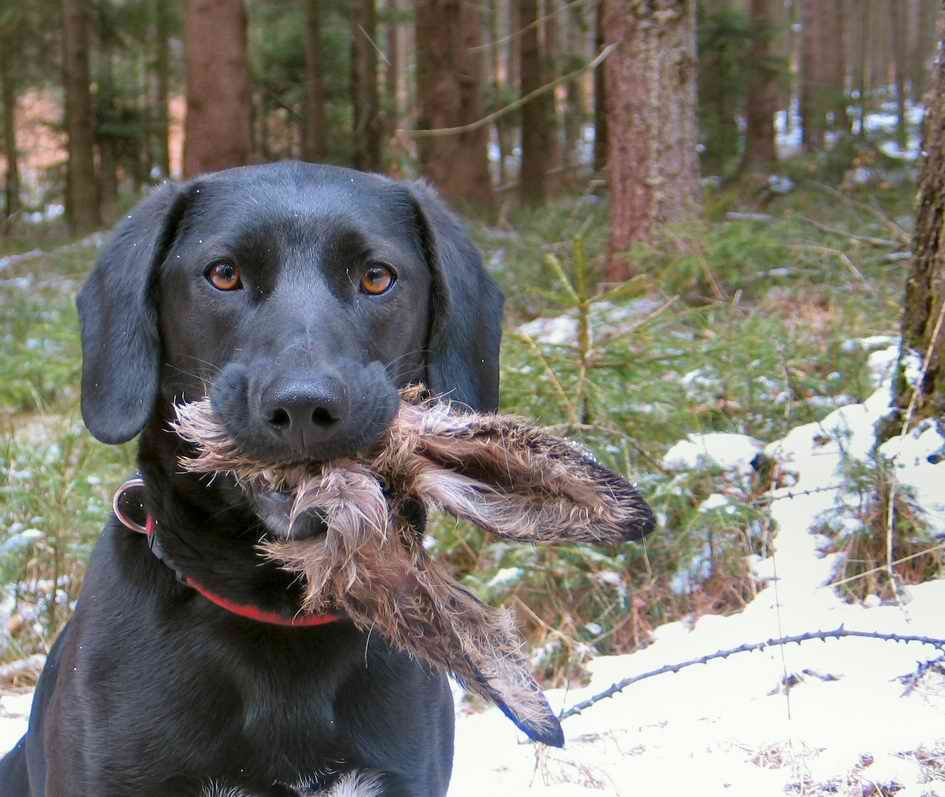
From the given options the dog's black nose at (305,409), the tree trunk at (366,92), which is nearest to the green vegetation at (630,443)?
the dog's black nose at (305,409)

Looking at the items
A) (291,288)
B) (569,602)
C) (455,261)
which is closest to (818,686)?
(569,602)

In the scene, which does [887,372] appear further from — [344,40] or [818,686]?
[344,40]

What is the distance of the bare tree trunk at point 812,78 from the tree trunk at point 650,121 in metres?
9.77

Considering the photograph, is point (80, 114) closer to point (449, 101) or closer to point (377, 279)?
point (449, 101)

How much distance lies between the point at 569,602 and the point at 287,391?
238 centimetres

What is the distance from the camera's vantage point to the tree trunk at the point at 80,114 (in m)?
16.5

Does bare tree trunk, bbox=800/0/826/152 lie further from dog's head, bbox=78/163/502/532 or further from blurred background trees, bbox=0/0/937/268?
dog's head, bbox=78/163/502/532

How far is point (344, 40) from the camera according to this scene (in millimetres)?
17984

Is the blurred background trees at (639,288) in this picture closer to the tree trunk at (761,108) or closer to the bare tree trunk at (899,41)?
the tree trunk at (761,108)

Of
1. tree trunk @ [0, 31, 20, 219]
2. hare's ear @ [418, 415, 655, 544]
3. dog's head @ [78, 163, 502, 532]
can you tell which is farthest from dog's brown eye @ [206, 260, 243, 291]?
tree trunk @ [0, 31, 20, 219]

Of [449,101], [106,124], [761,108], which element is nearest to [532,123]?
[449,101]

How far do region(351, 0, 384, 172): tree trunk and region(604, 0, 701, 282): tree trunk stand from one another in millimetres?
7759

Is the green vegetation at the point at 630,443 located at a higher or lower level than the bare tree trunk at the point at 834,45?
lower

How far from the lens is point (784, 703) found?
11.1ft
